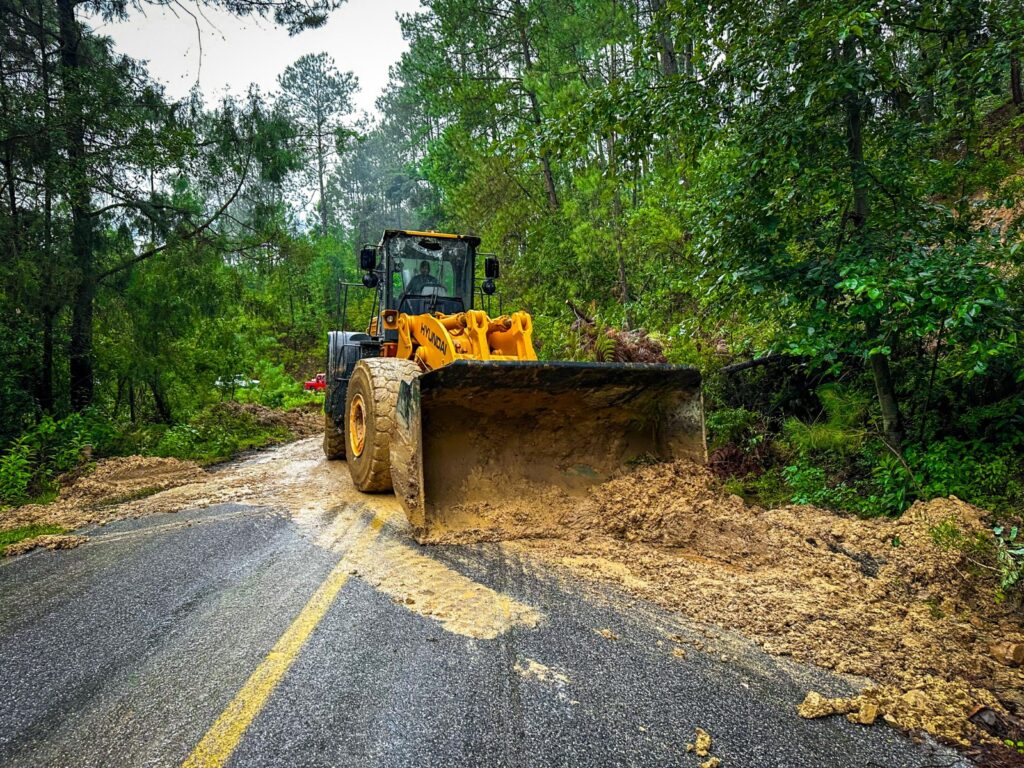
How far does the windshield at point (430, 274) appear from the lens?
22.2ft

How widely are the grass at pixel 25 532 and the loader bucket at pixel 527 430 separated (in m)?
2.93

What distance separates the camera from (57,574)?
3.50 meters

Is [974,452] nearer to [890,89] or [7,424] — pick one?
[890,89]

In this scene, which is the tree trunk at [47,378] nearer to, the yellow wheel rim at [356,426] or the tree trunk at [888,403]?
the yellow wheel rim at [356,426]

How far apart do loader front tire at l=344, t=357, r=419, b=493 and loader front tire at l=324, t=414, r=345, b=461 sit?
6.29 feet

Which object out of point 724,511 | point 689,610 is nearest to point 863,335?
point 724,511

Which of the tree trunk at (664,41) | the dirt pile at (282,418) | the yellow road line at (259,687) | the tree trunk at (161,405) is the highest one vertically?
the tree trunk at (664,41)

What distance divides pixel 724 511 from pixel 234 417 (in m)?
9.98

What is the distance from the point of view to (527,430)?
444cm

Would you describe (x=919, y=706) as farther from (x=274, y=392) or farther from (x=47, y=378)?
(x=274, y=392)

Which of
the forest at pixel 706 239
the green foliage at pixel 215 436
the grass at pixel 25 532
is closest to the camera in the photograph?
the forest at pixel 706 239

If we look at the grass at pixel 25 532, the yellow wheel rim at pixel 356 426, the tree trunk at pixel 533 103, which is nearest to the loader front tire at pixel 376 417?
the yellow wheel rim at pixel 356 426

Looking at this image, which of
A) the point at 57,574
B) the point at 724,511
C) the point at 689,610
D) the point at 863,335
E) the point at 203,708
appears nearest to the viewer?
the point at 203,708

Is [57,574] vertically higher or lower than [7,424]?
lower
